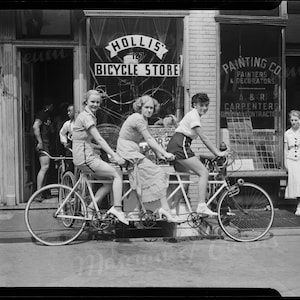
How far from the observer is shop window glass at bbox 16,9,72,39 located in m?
7.42

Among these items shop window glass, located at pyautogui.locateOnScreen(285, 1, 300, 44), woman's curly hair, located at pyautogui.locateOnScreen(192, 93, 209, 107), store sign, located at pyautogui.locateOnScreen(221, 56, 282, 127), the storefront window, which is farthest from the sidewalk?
shop window glass, located at pyautogui.locateOnScreen(285, 1, 300, 44)

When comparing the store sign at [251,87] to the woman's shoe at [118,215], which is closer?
the woman's shoe at [118,215]

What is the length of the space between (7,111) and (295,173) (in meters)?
4.18

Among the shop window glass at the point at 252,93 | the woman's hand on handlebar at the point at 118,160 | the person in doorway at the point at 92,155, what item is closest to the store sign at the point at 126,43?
the shop window glass at the point at 252,93

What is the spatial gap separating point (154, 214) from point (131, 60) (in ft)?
7.91

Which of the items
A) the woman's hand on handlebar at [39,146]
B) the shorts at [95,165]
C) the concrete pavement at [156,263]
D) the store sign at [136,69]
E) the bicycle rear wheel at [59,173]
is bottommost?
the concrete pavement at [156,263]

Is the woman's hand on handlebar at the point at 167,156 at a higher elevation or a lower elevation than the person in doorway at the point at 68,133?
lower

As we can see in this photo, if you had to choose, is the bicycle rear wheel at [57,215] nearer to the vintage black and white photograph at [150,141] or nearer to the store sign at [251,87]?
the vintage black and white photograph at [150,141]

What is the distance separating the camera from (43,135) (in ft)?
25.6

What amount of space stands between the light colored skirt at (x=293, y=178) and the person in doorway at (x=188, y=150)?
1.69 m

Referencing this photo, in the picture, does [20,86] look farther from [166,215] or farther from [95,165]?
[166,215]

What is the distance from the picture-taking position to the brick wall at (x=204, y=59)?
727cm

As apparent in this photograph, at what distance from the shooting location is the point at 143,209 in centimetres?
593

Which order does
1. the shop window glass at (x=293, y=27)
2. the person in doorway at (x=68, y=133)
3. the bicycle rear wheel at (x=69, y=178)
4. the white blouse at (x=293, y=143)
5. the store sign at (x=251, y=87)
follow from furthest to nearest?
the shop window glass at (x=293, y=27)
the store sign at (x=251, y=87)
the person in doorway at (x=68, y=133)
the white blouse at (x=293, y=143)
the bicycle rear wheel at (x=69, y=178)
